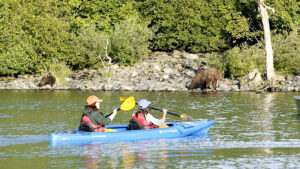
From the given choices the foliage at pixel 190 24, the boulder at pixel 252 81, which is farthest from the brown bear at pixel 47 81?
the boulder at pixel 252 81

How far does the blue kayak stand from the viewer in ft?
54.5

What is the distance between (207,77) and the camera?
36.1 m

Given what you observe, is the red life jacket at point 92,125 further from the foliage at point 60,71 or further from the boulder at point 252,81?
the foliage at point 60,71

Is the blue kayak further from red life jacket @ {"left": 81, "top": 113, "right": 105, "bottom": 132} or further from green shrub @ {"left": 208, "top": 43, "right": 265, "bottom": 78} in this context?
green shrub @ {"left": 208, "top": 43, "right": 265, "bottom": 78}

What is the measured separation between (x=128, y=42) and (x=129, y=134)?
85.0 ft

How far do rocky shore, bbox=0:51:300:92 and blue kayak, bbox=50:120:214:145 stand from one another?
18.5 m

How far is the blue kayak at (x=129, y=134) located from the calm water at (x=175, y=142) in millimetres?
280

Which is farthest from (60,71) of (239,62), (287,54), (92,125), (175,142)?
(175,142)

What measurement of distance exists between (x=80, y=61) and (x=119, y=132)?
88.0 feet

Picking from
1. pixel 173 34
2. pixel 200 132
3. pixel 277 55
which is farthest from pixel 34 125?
pixel 173 34

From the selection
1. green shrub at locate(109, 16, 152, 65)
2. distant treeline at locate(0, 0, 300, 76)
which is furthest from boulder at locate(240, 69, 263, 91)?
green shrub at locate(109, 16, 152, 65)

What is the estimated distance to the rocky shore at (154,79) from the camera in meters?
37.2

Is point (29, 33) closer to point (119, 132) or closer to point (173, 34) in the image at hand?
point (173, 34)

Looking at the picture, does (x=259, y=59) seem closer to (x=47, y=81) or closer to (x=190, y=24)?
(x=190, y=24)
